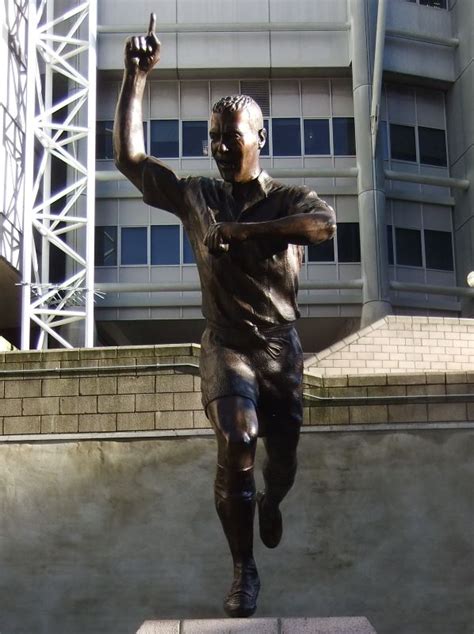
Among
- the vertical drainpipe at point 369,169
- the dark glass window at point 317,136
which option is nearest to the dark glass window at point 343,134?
the dark glass window at point 317,136

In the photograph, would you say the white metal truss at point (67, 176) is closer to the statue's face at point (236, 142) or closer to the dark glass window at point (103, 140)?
the dark glass window at point (103, 140)

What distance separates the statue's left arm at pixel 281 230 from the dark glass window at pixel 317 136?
33063 millimetres

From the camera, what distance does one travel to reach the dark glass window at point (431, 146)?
38.8 m

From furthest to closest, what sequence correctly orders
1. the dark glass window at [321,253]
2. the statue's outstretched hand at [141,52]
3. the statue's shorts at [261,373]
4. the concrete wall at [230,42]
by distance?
the concrete wall at [230,42]
the dark glass window at [321,253]
the statue's outstretched hand at [141,52]
the statue's shorts at [261,373]

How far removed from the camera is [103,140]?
3800 cm

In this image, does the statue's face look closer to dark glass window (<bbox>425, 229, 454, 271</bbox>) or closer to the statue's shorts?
the statue's shorts

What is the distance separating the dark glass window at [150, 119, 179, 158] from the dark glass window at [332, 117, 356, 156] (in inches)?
214

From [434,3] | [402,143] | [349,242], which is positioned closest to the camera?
[349,242]

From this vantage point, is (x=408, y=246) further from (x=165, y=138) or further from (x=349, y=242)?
(x=165, y=138)

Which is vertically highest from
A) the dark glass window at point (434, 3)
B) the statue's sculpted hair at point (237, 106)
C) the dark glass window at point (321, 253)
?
the dark glass window at point (434, 3)

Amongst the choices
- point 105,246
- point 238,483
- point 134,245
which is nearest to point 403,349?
point 238,483

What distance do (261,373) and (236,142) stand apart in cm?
114

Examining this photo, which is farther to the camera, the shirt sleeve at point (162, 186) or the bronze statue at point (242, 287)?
the shirt sleeve at point (162, 186)

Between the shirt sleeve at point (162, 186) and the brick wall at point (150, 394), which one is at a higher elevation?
the shirt sleeve at point (162, 186)
